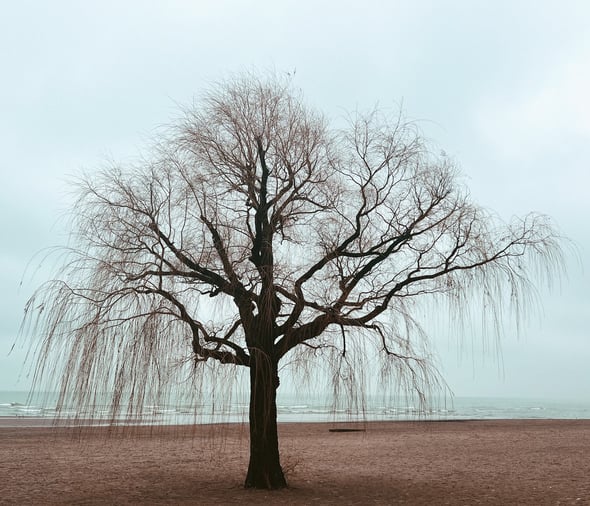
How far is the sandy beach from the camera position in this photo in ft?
33.9

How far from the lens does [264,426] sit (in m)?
10.2

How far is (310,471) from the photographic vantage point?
13.8 metres

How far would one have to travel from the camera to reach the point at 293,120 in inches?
434

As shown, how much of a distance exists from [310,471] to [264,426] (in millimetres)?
4154

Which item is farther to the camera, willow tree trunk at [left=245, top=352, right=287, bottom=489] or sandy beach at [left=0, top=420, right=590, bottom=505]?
sandy beach at [left=0, top=420, right=590, bottom=505]

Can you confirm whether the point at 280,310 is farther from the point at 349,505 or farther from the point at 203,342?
the point at 349,505

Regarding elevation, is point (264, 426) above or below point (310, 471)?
above

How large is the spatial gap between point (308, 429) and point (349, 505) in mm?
21311

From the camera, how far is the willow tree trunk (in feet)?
33.0

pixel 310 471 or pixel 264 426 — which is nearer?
pixel 264 426

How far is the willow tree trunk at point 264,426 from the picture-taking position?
10055 mm

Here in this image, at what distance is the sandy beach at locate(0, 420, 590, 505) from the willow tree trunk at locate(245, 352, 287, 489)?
9.7 inches

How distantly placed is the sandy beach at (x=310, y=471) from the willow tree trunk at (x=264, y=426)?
25 centimetres

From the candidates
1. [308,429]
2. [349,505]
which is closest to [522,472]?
[349,505]
